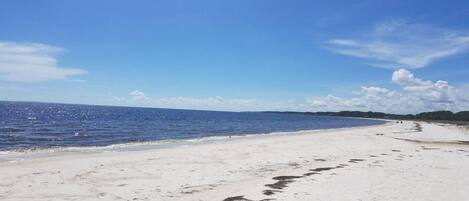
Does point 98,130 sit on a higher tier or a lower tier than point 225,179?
higher

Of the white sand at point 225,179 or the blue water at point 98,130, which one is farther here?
the blue water at point 98,130

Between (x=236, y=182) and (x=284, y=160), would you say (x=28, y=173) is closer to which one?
(x=236, y=182)

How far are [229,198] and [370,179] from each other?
19.5 ft

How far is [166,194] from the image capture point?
11617 mm

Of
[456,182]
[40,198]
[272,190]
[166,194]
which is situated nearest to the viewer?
[40,198]

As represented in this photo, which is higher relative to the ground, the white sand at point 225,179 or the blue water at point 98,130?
the blue water at point 98,130

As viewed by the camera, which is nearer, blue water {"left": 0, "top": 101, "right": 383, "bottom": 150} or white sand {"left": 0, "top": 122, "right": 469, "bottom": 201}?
white sand {"left": 0, "top": 122, "right": 469, "bottom": 201}

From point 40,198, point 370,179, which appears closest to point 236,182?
point 370,179

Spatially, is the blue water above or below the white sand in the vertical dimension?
above

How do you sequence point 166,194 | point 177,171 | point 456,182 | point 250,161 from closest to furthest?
1. point 166,194
2. point 456,182
3. point 177,171
4. point 250,161

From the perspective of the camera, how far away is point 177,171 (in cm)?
1577

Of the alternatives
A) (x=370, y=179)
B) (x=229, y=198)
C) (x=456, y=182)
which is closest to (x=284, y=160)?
(x=370, y=179)

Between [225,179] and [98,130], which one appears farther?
[98,130]

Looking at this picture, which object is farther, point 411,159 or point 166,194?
point 411,159
